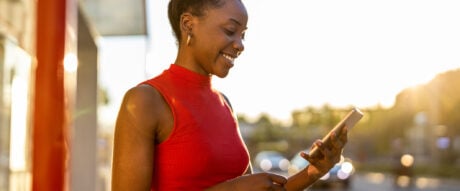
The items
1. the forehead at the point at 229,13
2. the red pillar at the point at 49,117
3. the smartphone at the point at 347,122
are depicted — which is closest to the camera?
the red pillar at the point at 49,117

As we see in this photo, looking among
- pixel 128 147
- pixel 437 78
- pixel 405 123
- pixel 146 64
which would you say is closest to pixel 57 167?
pixel 128 147

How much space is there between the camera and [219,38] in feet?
6.40

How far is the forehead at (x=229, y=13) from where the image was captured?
1.95m

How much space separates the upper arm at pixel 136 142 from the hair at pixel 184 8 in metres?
0.26

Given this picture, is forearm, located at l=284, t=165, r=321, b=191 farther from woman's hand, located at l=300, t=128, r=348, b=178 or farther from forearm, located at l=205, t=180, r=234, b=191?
forearm, located at l=205, t=180, r=234, b=191

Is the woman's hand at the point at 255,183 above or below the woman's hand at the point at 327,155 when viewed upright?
below

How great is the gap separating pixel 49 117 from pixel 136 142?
18 centimetres

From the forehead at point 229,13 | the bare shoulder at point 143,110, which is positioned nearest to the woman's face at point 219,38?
the forehead at point 229,13

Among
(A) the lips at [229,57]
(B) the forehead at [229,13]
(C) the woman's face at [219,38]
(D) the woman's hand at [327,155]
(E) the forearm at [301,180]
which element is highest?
(B) the forehead at [229,13]

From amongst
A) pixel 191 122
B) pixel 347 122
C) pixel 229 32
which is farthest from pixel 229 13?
pixel 347 122

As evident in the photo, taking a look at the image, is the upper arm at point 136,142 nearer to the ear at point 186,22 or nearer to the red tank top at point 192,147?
the red tank top at point 192,147

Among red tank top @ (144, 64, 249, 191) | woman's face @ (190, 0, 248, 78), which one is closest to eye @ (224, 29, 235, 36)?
woman's face @ (190, 0, 248, 78)

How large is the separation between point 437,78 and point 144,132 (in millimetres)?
49570

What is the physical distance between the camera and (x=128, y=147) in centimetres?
181
